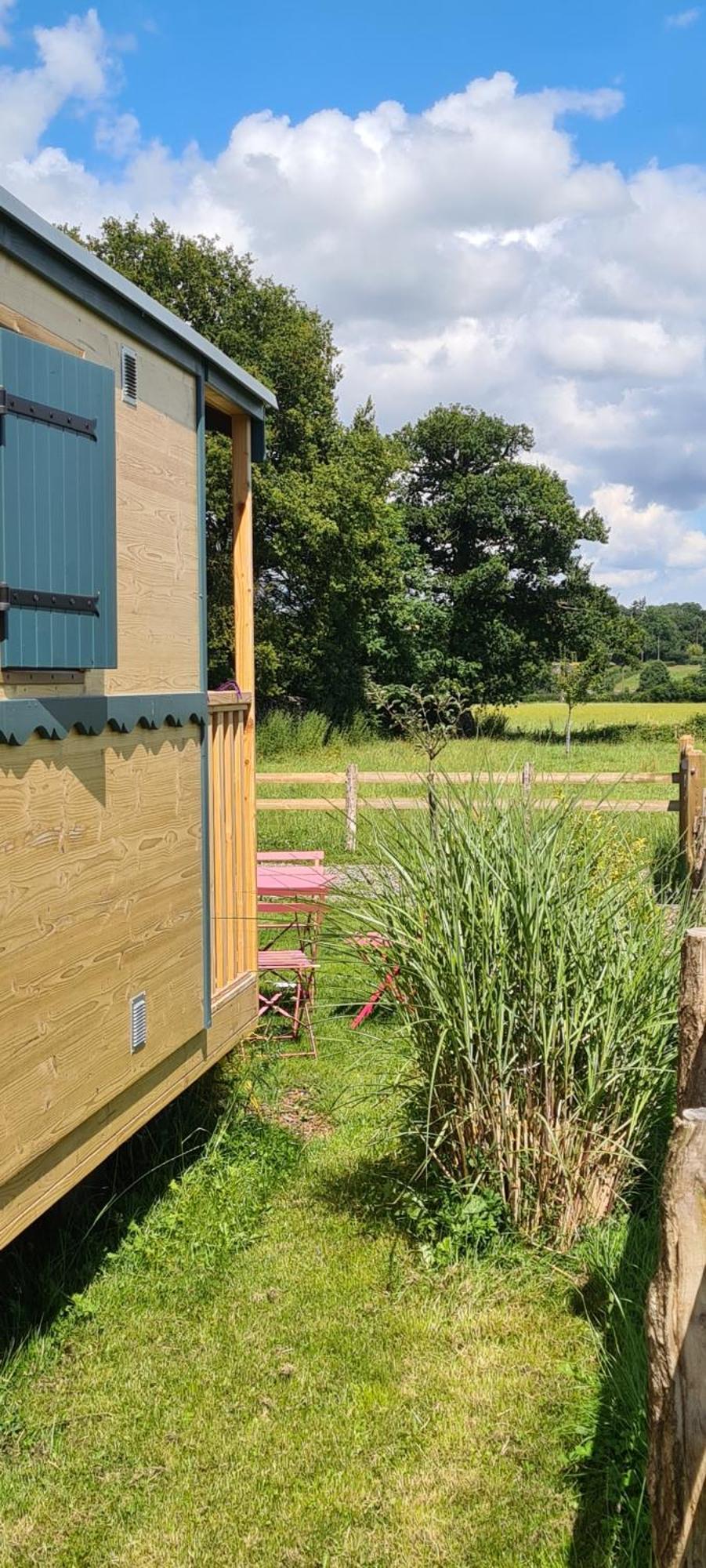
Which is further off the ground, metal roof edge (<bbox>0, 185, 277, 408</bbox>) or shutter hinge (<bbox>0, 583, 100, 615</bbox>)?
metal roof edge (<bbox>0, 185, 277, 408</bbox>)

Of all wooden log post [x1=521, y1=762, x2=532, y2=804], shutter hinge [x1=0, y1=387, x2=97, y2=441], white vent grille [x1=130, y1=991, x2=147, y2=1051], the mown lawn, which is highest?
shutter hinge [x1=0, y1=387, x2=97, y2=441]

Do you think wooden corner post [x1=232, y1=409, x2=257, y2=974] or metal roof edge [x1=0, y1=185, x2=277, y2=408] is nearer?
metal roof edge [x1=0, y1=185, x2=277, y2=408]

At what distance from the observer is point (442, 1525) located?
121 inches

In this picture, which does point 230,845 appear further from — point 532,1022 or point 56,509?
point 56,509

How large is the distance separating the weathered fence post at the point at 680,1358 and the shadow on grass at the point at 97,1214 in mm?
2593

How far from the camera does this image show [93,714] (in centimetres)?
376

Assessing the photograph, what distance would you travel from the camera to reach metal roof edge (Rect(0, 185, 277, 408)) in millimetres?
3219

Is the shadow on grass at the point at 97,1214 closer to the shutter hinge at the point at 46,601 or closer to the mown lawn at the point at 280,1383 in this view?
the mown lawn at the point at 280,1383


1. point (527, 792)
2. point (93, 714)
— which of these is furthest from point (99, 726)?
point (527, 792)

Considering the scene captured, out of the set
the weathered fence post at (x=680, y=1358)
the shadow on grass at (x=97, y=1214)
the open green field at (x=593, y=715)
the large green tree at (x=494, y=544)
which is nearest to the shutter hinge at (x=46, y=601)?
the weathered fence post at (x=680, y=1358)

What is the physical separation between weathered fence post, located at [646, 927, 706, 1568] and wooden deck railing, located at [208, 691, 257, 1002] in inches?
133

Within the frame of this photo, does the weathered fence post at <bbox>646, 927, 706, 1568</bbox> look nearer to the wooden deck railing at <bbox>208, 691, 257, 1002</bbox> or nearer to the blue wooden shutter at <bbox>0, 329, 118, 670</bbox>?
the blue wooden shutter at <bbox>0, 329, 118, 670</bbox>

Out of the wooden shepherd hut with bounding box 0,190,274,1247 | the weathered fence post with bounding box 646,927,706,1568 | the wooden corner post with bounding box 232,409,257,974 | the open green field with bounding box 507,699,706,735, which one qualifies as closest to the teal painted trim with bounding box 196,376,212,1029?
the wooden shepherd hut with bounding box 0,190,274,1247

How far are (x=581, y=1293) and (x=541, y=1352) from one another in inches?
11.6
